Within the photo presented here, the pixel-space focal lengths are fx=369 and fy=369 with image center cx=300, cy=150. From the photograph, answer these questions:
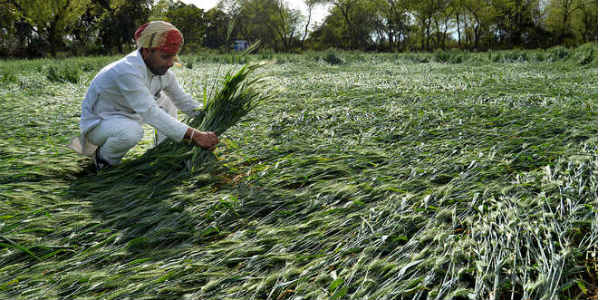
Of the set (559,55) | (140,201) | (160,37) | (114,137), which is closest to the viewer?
(140,201)

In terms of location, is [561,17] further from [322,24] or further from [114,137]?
[114,137]

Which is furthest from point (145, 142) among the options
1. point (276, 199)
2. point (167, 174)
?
point (276, 199)

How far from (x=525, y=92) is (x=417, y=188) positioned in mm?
2529

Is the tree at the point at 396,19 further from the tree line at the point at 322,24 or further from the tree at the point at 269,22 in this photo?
the tree at the point at 269,22

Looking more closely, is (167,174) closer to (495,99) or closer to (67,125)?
(67,125)

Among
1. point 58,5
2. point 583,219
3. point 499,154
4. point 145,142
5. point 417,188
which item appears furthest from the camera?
point 58,5

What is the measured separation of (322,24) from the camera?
37.6 metres

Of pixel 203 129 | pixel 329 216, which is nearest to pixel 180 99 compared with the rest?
pixel 203 129

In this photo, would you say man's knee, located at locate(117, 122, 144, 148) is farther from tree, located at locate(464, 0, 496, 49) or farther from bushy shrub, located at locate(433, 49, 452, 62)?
tree, located at locate(464, 0, 496, 49)

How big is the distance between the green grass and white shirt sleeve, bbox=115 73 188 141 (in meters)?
0.21

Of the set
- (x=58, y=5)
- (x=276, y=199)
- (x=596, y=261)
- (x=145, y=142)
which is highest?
(x=58, y=5)

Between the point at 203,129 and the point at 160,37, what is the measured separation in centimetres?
54

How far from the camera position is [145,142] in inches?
104

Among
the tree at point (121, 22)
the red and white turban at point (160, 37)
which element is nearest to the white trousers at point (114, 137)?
the red and white turban at point (160, 37)
